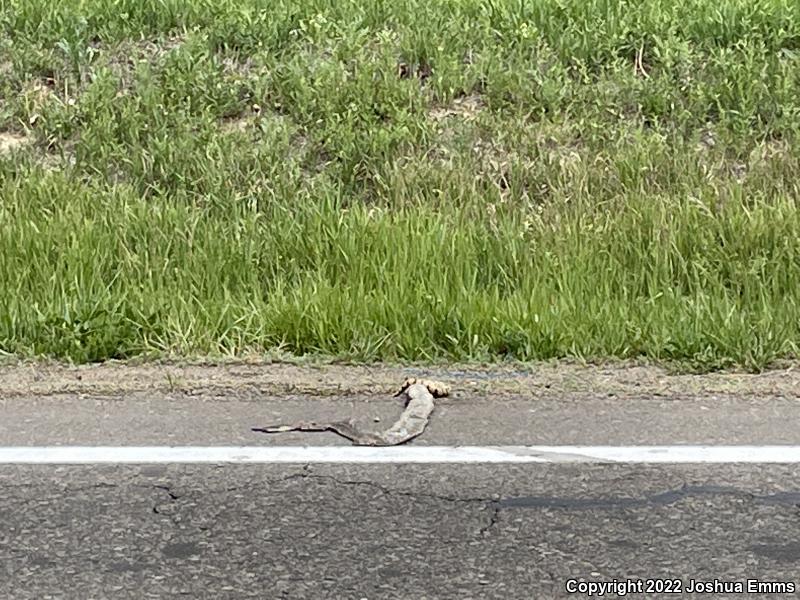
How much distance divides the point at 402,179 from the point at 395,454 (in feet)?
12.1

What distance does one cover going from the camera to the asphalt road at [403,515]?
134 inches

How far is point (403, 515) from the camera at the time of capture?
3.83 metres

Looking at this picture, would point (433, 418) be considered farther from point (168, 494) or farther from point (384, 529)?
point (168, 494)

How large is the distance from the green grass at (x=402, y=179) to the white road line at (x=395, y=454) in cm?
113

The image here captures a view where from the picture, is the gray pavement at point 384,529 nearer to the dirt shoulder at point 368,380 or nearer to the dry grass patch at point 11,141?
the dirt shoulder at point 368,380

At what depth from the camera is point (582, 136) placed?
8367 millimetres

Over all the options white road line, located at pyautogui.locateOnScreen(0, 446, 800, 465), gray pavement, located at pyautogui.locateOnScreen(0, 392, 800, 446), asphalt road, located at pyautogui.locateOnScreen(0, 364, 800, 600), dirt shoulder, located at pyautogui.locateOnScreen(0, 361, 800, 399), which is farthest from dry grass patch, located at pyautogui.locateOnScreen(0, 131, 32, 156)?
white road line, located at pyautogui.locateOnScreen(0, 446, 800, 465)

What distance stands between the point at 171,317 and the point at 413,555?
2.62 metres

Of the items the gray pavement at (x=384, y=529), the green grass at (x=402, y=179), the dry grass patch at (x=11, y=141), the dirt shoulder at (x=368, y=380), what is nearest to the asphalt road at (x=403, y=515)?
the gray pavement at (x=384, y=529)

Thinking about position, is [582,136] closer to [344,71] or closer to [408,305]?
[344,71]

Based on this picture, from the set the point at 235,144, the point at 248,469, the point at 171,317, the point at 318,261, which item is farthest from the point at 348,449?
the point at 235,144

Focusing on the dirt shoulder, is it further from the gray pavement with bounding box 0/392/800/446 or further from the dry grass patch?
the dry grass patch

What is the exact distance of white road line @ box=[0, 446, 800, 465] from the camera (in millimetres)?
4285

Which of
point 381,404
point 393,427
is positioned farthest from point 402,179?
point 393,427
